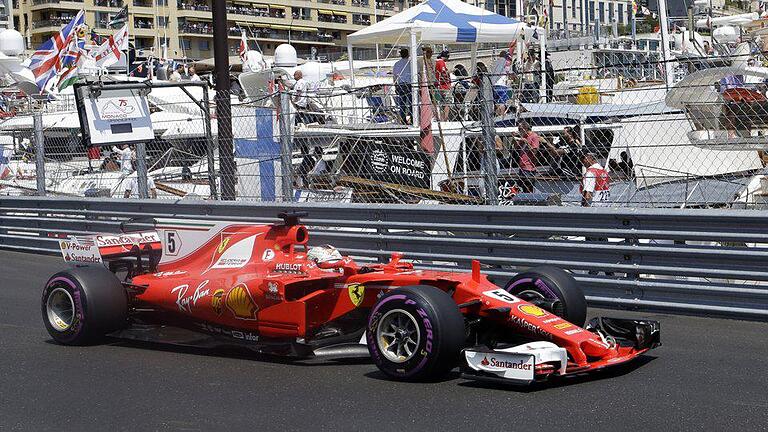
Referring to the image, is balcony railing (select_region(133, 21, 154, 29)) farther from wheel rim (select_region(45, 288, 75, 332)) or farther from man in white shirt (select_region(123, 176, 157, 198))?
wheel rim (select_region(45, 288, 75, 332))

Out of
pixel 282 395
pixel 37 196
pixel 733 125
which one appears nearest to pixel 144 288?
pixel 282 395

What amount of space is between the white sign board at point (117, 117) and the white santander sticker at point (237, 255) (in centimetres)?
461

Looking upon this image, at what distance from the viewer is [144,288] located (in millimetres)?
7645

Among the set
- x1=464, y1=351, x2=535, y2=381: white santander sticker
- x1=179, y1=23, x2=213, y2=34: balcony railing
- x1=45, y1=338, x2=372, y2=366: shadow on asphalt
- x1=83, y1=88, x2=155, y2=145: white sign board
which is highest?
x1=179, y1=23, x2=213, y2=34: balcony railing

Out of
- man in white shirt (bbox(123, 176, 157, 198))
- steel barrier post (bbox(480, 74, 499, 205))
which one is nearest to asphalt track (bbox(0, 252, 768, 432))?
steel barrier post (bbox(480, 74, 499, 205))

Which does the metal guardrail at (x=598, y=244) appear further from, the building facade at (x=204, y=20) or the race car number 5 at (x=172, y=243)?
the building facade at (x=204, y=20)

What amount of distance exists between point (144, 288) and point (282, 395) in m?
2.02

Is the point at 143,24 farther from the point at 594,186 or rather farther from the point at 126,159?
the point at 594,186

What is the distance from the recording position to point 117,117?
11.7m

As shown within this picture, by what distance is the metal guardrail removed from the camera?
7.95 meters

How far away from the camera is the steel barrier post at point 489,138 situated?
885cm

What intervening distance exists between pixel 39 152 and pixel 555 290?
29.0 ft

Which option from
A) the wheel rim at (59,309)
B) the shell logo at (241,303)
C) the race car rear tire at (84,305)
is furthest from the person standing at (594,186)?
the wheel rim at (59,309)

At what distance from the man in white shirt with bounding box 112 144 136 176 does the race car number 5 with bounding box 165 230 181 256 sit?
6.49 metres
